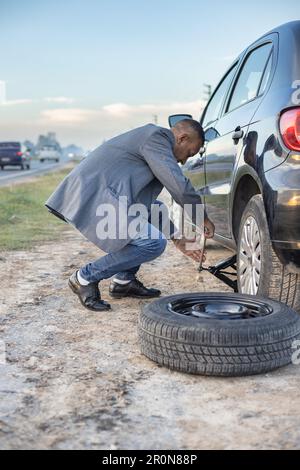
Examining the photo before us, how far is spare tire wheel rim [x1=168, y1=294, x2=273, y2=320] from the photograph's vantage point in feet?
10.5

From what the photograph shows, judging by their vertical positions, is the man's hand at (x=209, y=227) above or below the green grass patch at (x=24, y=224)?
above

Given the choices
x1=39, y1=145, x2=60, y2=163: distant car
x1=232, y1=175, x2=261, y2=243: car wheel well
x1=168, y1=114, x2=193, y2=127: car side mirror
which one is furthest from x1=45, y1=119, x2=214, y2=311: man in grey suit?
x1=39, y1=145, x2=60, y2=163: distant car

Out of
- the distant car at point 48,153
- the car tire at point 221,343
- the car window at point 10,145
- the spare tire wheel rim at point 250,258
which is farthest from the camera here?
the distant car at point 48,153

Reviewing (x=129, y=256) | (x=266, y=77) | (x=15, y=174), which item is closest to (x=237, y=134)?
(x=266, y=77)

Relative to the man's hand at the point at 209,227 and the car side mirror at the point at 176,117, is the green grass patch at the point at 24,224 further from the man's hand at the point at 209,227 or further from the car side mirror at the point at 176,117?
the man's hand at the point at 209,227

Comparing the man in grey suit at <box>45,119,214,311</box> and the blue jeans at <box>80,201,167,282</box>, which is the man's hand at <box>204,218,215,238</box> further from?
the blue jeans at <box>80,201,167,282</box>

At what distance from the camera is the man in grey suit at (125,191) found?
373cm

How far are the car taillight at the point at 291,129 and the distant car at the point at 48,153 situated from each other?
60.0 m

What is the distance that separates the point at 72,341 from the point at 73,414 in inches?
41.2

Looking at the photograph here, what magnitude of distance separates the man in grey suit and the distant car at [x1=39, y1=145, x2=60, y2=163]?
2322 inches

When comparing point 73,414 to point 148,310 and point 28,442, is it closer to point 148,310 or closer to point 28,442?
point 28,442

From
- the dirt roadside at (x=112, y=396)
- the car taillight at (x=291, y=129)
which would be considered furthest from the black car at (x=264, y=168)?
the dirt roadside at (x=112, y=396)

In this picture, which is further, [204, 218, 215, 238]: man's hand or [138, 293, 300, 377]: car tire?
[204, 218, 215, 238]: man's hand
